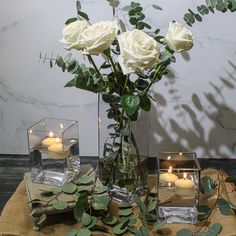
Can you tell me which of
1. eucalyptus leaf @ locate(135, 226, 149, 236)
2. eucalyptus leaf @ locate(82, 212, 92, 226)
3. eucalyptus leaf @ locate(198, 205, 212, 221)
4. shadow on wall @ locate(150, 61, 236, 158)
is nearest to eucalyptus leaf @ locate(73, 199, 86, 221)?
eucalyptus leaf @ locate(82, 212, 92, 226)

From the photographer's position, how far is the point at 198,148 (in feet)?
3.45

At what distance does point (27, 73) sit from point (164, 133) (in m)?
0.37

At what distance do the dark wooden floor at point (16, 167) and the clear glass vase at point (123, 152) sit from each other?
0.16 m

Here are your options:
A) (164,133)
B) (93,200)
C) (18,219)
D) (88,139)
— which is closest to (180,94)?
(164,133)

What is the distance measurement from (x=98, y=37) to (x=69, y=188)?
308mm

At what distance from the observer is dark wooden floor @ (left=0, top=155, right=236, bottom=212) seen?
983mm

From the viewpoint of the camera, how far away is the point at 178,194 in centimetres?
81

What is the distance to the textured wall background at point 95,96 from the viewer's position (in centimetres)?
97

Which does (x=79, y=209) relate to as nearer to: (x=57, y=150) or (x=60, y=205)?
(x=60, y=205)

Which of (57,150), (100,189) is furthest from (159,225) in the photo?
(57,150)

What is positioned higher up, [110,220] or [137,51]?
[137,51]

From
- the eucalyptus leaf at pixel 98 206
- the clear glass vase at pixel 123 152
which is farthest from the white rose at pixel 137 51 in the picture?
the eucalyptus leaf at pixel 98 206

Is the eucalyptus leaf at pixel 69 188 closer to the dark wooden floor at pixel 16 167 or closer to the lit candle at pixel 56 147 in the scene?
the lit candle at pixel 56 147

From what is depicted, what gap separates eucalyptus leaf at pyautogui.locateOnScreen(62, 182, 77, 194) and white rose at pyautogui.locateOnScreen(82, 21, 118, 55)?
0.90ft
